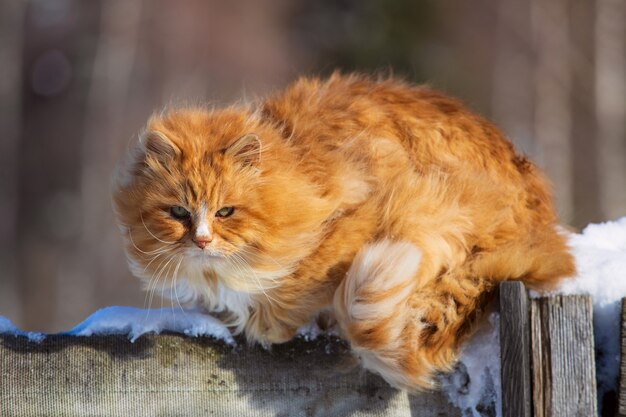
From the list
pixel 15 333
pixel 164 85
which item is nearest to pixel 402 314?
pixel 15 333

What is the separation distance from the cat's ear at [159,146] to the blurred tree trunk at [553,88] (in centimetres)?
768

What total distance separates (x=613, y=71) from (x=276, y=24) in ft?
18.9

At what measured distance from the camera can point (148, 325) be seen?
223 centimetres

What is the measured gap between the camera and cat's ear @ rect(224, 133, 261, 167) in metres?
2.29

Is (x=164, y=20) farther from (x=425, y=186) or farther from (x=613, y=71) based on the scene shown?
(x=425, y=186)

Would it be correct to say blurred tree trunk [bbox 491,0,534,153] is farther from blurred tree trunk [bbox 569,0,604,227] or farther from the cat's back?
the cat's back

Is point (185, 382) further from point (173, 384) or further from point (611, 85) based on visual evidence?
point (611, 85)

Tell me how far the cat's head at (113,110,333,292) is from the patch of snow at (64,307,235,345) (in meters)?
0.13

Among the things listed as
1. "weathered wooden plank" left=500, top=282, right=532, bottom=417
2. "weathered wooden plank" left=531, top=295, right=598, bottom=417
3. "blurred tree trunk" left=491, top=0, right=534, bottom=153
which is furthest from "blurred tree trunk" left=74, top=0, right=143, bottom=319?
"weathered wooden plank" left=531, top=295, right=598, bottom=417

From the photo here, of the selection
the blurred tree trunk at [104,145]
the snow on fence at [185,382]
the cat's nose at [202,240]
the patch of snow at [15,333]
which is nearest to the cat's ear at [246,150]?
the cat's nose at [202,240]

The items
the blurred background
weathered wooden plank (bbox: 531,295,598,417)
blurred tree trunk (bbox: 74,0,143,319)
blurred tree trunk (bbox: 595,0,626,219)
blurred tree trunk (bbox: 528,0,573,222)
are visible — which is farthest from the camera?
blurred tree trunk (bbox: 74,0,143,319)

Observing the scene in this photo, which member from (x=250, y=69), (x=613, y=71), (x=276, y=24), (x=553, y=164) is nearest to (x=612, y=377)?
(x=553, y=164)

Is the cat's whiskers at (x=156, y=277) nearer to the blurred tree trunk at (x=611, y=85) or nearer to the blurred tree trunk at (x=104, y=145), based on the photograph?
the blurred tree trunk at (x=611, y=85)

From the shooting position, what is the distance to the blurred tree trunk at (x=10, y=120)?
1123cm
